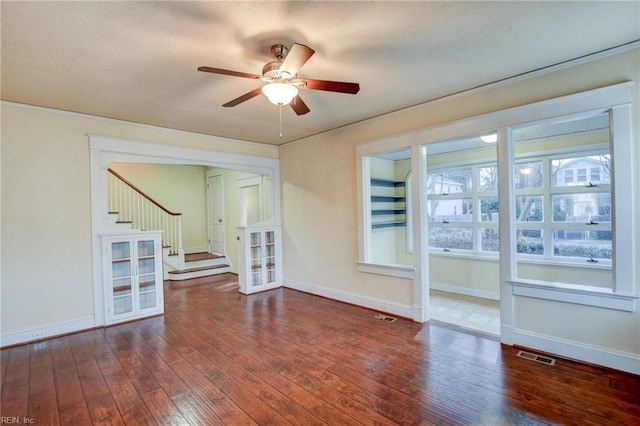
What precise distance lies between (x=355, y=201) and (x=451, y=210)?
2.20 metres

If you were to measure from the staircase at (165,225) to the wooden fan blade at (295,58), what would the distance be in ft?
15.1

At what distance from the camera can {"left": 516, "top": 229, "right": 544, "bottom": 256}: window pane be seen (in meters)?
4.62

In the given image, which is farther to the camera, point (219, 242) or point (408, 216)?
point (219, 242)

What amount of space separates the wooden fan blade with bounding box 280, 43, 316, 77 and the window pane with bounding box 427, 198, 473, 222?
167 inches

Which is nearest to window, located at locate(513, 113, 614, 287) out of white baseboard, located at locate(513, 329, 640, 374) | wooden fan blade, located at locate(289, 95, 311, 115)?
white baseboard, located at locate(513, 329, 640, 374)

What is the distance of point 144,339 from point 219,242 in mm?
4497

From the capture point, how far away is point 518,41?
2.40m

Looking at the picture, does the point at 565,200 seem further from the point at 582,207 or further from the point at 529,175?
the point at 529,175

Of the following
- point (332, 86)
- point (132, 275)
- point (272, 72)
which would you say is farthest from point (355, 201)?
point (132, 275)

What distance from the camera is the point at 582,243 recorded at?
4.25m

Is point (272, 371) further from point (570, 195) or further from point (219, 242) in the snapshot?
point (219, 242)

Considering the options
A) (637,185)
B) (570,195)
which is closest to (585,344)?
(637,185)

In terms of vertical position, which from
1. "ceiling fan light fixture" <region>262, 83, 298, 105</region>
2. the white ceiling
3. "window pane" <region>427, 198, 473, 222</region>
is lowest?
"window pane" <region>427, 198, 473, 222</region>

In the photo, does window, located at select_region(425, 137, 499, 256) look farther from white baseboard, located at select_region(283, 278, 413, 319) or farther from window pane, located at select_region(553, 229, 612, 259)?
white baseboard, located at select_region(283, 278, 413, 319)
